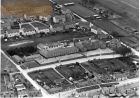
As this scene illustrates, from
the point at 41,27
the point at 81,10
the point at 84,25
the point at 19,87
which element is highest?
the point at 19,87

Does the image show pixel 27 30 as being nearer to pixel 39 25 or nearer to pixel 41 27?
pixel 41 27

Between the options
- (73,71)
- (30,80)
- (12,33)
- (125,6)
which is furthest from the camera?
(125,6)

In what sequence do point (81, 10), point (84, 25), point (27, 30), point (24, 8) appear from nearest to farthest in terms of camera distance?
point (27, 30) → point (84, 25) → point (24, 8) → point (81, 10)

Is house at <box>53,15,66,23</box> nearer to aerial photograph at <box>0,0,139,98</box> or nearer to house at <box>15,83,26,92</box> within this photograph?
aerial photograph at <box>0,0,139,98</box>

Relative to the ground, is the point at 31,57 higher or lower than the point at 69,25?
higher

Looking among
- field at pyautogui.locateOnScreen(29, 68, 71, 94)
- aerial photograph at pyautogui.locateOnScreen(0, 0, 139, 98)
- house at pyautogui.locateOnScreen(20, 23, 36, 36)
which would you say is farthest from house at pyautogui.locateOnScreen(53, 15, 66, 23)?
field at pyautogui.locateOnScreen(29, 68, 71, 94)

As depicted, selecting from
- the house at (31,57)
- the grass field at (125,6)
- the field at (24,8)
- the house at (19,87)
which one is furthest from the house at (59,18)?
the house at (19,87)

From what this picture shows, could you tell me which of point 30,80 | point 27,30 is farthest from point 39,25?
point 30,80

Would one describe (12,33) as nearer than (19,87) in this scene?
No

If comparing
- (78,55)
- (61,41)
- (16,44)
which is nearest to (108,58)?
(78,55)

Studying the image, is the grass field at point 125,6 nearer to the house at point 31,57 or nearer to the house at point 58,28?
the house at point 58,28
